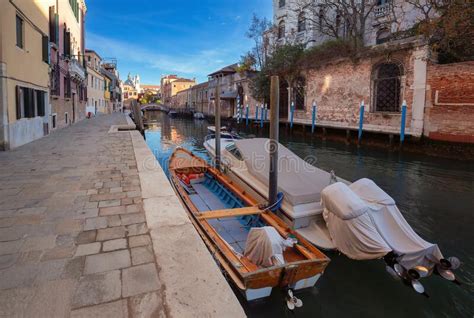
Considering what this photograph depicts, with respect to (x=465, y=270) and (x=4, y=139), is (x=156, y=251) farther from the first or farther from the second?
(x=4, y=139)

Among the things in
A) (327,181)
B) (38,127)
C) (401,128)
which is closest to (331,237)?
(327,181)

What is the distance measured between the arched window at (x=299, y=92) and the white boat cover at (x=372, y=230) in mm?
19174

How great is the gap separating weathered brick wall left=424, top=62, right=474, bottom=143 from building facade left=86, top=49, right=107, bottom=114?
26.9 meters

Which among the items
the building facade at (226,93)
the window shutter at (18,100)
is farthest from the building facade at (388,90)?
the window shutter at (18,100)

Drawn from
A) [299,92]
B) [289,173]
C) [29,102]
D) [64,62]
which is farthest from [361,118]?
[64,62]

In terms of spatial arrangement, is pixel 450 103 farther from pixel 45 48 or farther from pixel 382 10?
pixel 45 48

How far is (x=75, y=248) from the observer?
275cm

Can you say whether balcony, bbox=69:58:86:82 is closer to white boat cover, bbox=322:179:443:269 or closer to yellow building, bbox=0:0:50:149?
yellow building, bbox=0:0:50:149

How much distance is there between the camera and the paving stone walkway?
200 centimetres

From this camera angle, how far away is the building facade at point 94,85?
29531mm

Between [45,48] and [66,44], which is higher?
[66,44]

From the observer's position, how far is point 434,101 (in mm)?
13070

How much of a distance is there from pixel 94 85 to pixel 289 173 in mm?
31926

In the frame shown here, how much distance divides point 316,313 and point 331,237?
3.27 ft
